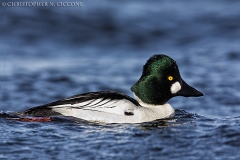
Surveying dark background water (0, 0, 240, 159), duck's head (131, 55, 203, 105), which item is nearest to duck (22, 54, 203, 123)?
duck's head (131, 55, 203, 105)

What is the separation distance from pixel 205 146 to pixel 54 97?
5.37 m

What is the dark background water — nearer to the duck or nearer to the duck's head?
the duck

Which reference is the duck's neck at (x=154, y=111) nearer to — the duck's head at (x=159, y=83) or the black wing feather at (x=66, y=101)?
the duck's head at (x=159, y=83)

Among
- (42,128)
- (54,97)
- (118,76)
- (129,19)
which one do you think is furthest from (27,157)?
(129,19)

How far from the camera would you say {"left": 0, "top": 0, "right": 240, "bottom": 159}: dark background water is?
724 cm

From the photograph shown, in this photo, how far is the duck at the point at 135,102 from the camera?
28.1 ft

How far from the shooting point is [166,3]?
797 inches

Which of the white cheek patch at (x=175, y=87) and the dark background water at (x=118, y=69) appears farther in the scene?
the white cheek patch at (x=175, y=87)

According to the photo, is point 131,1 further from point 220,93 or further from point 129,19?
point 220,93

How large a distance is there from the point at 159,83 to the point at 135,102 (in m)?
0.52

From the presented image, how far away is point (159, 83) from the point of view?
9.17 m

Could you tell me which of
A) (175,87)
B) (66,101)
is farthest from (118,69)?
(66,101)

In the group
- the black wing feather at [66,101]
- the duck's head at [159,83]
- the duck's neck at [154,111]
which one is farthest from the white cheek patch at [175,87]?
the black wing feather at [66,101]

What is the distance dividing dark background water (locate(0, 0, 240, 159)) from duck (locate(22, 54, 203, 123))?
0.21 metres
